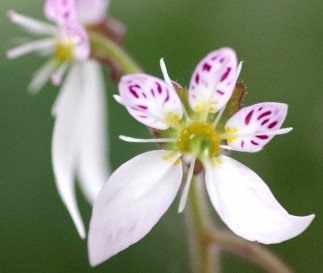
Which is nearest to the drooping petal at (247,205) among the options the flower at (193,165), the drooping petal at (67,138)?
the flower at (193,165)

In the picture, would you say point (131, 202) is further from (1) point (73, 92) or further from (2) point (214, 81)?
(1) point (73, 92)

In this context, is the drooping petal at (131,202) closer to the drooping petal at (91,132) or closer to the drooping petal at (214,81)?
the drooping petal at (214,81)

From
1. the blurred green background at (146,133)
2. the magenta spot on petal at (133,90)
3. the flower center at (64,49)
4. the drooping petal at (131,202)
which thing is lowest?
the blurred green background at (146,133)

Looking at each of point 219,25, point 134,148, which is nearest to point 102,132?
point 134,148

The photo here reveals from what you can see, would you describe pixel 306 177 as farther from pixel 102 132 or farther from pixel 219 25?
pixel 102 132

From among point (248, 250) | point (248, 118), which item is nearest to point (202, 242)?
point (248, 250)

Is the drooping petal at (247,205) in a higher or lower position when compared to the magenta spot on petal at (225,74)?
lower

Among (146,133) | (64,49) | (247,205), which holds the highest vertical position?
(64,49)
